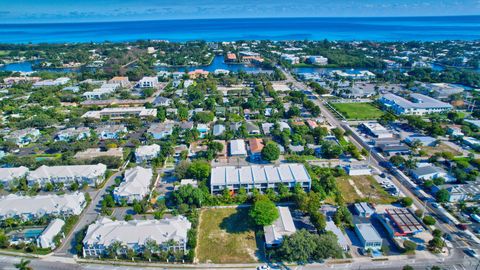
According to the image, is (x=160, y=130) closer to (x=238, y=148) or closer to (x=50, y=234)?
(x=238, y=148)

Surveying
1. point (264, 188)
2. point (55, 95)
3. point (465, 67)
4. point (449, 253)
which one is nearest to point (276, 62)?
point (465, 67)

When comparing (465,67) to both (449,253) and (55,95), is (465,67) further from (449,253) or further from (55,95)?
(55,95)

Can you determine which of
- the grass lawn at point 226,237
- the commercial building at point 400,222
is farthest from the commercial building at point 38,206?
the commercial building at point 400,222

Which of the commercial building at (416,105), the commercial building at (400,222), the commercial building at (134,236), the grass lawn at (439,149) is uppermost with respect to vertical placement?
the commercial building at (416,105)

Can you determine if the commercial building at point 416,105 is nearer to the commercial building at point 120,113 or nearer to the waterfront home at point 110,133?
the commercial building at point 120,113

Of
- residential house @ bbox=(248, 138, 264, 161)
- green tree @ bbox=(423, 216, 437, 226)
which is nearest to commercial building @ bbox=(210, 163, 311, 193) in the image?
residential house @ bbox=(248, 138, 264, 161)

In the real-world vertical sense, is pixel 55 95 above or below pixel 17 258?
above
